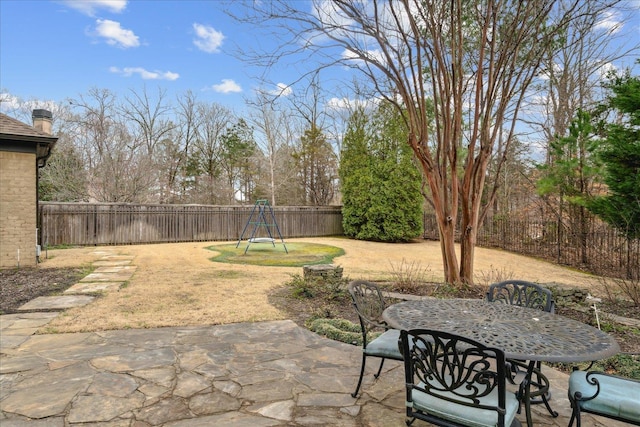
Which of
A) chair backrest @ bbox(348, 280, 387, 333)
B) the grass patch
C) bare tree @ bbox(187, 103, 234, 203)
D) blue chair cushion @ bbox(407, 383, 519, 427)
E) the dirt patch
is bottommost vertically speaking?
the grass patch

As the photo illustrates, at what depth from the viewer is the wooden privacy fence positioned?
12.4 m

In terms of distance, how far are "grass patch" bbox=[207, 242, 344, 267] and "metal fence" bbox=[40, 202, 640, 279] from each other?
290cm

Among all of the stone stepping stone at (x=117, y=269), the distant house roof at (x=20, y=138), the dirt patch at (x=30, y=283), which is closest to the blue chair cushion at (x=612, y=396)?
the dirt patch at (x=30, y=283)

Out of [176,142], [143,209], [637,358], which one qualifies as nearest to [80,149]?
[176,142]

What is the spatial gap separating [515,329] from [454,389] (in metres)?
0.66

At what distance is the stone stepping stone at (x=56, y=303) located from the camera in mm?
4738

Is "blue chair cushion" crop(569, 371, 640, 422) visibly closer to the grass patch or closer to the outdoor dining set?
the outdoor dining set

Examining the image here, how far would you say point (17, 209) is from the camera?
7.95m

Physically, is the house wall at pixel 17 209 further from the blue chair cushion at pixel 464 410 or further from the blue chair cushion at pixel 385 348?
the blue chair cushion at pixel 464 410

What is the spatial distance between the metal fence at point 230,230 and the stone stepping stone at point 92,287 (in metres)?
6.39

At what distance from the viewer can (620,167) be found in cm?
725

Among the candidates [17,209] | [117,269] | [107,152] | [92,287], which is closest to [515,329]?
[92,287]

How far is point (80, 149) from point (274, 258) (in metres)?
13.6

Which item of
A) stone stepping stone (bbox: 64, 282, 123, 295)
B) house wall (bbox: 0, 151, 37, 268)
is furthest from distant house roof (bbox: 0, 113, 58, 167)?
stone stepping stone (bbox: 64, 282, 123, 295)
